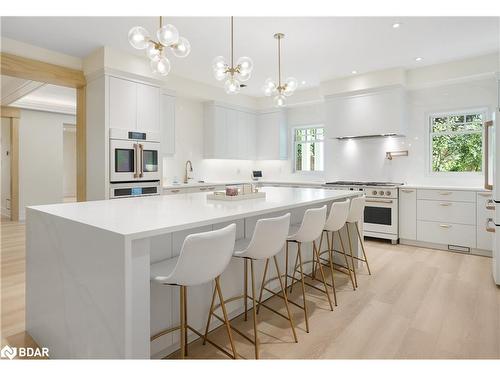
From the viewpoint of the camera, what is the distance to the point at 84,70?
440cm

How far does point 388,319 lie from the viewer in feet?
8.13

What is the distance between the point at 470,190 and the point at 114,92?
4.89 metres

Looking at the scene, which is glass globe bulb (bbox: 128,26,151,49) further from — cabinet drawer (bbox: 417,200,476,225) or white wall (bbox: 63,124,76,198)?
white wall (bbox: 63,124,76,198)

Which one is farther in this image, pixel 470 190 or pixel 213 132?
pixel 213 132

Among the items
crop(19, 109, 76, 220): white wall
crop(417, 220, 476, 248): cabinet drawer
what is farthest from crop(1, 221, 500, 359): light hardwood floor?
crop(19, 109, 76, 220): white wall

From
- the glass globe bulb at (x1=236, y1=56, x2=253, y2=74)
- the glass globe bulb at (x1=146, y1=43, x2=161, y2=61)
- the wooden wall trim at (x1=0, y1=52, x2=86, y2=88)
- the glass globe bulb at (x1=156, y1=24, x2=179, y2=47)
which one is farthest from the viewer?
the wooden wall trim at (x1=0, y1=52, x2=86, y2=88)

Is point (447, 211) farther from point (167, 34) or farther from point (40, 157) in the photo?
point (40, 157)

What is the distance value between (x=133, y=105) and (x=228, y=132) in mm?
2276

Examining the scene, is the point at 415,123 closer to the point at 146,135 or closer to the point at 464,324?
the point at 464,324

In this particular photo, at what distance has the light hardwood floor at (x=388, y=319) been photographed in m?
2.05

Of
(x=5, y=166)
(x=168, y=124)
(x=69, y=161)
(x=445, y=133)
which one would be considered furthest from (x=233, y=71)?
(x=69, y=161)

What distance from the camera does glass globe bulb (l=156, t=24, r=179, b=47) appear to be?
7.25ft

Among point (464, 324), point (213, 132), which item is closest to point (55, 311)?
point (464, 324)

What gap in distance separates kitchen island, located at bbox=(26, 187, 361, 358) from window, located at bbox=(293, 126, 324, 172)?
4.39 metres
